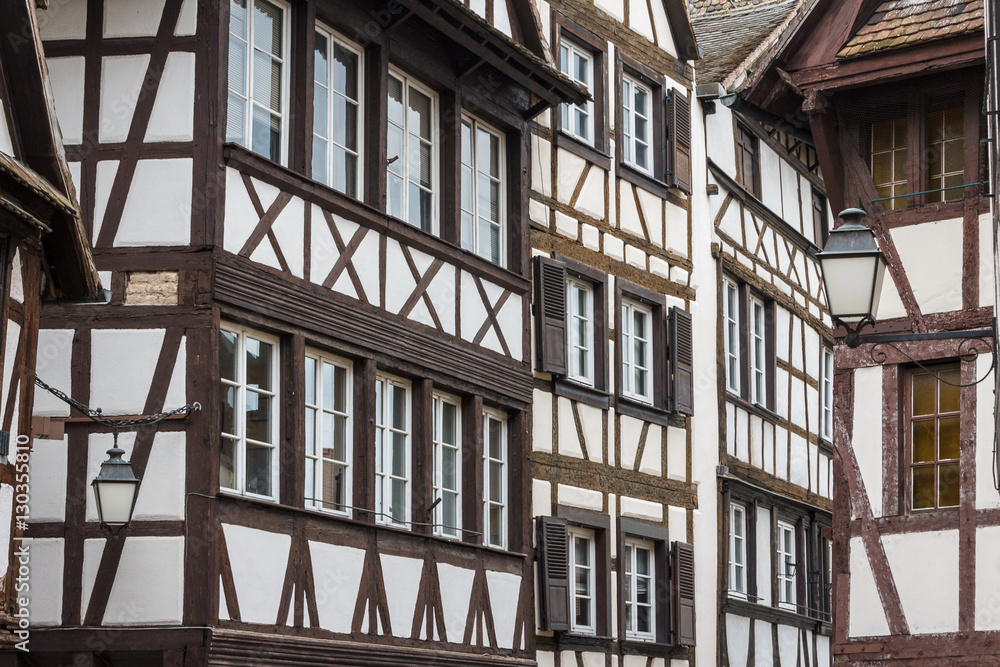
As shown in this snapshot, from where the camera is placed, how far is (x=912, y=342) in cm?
1572

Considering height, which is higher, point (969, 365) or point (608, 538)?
point (969, 365)

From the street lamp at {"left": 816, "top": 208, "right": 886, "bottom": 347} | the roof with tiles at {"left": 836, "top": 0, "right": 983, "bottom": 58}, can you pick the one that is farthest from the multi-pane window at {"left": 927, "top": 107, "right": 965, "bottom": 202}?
the street lamp at {"left": 816, "top": 208, "right": 886, "bottom": 347}

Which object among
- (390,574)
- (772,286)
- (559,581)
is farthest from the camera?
(772,286)

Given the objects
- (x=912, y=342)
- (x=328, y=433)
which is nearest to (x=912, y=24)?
(x=912, y=342)

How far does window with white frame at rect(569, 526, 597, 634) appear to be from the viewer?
19.0 metres

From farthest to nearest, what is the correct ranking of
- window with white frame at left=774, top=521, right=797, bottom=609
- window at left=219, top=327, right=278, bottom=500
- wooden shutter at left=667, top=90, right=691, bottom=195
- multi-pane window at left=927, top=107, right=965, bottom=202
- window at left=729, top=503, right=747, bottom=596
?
1. window with white frame at left=774, top=521, right=797, bottom=609
2. window at left=729, top=503, right=747, bottom=596
3. wooden shutter at left=667, top=90, right=691, bottom=195
4. multi-pane window at left=927, top=107, right=965, bottom=202
5. window at left=219, top=327, right=278, bottom=500

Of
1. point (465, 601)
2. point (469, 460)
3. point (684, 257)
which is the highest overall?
point (684, 257)

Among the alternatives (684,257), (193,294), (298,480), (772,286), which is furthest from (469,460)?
(772,286)

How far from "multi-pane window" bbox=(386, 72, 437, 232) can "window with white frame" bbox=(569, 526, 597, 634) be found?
14.4ft

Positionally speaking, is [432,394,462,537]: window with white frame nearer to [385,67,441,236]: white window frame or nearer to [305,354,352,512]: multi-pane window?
[305,354,352,512]: multi-pane window

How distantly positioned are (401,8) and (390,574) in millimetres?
4819

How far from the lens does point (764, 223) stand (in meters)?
24.4

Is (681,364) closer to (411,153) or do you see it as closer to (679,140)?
(679,140)

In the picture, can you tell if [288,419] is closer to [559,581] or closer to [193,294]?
[193,294]
